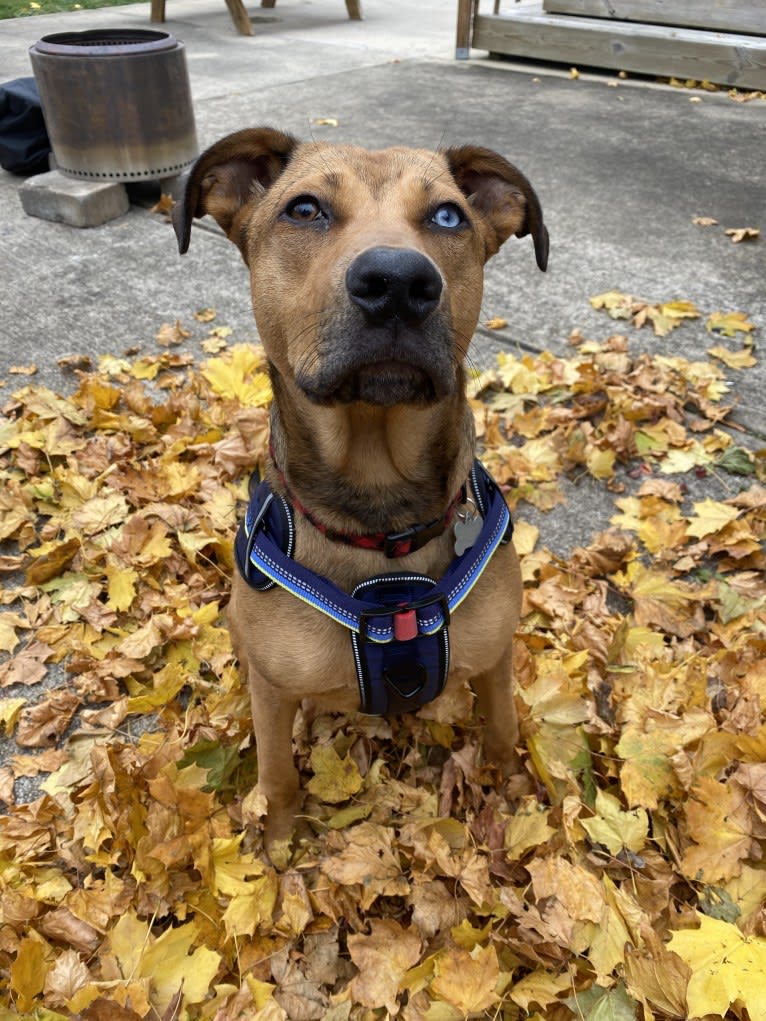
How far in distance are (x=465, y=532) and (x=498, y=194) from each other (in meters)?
1.22

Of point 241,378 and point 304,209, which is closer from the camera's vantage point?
point 304,209

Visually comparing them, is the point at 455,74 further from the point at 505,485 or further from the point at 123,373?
the point at 505,485

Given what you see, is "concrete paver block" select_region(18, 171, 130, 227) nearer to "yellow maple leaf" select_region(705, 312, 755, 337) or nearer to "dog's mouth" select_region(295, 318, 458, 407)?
"yellow maple leaf" select_region(705, 312, 755, 337)

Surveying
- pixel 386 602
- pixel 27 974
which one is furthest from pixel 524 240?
pixel 27 974

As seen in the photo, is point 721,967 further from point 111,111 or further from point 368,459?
point 111,111

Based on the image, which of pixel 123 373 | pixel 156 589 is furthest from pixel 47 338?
pixel 156 589

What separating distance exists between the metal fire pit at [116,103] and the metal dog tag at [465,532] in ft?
16.9

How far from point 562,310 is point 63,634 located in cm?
368

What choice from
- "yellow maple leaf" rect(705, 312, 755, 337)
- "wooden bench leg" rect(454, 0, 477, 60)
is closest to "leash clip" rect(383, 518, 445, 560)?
"yellow maple leaf" rect(705, 312, 755, 337)

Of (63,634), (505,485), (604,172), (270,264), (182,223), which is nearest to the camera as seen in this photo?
(270,264)

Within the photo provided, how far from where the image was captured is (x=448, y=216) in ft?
7.60

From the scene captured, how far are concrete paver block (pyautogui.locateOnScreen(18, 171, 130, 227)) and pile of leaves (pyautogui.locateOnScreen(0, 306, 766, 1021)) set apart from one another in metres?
3.06

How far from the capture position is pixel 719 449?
12.8ft

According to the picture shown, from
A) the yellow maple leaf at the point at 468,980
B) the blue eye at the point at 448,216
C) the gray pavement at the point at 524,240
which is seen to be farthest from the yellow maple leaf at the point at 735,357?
the yellow maple leaf at the point at 468,980
